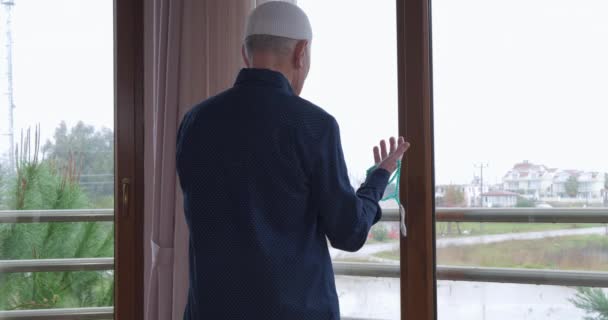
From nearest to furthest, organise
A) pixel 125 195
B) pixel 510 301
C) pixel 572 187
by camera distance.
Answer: pixel 572 187 → pixel 510 301 → pixel 125 195

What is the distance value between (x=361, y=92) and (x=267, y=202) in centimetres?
116

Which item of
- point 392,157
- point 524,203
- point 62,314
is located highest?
point 392,157

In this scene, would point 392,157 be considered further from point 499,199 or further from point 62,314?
point 62,314

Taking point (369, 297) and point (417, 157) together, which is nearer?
point (417, 157)

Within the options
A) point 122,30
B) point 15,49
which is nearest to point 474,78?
point 122,30

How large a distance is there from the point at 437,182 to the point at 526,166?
1.02ft

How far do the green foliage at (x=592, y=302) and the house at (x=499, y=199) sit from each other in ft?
1.22

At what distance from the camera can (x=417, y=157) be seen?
7.57 feet

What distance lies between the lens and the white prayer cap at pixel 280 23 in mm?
1393

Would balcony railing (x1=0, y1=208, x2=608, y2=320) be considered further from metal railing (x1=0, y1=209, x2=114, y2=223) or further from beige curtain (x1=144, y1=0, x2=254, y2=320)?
beige curtain (x1=144, y1=0, x2=254, y2=320)

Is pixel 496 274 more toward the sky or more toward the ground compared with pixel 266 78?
more toward the ground

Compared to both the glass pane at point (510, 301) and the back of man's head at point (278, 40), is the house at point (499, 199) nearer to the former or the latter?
the glass pane at point (510, 301)

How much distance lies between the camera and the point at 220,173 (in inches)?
52.6

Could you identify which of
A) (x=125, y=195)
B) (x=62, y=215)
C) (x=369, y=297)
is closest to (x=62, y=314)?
(x=62, y=215)
